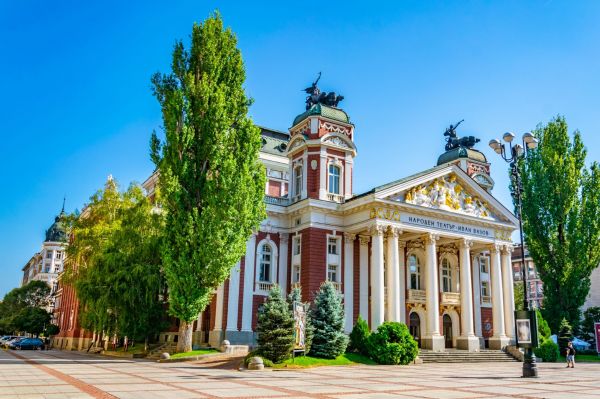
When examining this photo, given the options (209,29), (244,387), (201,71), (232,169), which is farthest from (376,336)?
(209,29)

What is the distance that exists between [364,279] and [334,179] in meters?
7.26

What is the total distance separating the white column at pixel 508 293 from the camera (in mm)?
36688

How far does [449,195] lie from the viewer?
1401 inches

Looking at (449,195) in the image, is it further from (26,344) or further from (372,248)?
(26,344)

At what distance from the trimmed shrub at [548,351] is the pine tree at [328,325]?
14.5 metres

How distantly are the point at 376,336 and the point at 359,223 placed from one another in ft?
25.7

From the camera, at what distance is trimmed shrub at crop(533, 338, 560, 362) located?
3275 centimetres

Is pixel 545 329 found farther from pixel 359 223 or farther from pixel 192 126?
pixel 192 126

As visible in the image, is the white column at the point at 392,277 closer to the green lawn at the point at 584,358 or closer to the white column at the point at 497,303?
the white column at the point at 497,303

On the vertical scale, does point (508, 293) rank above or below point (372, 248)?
below

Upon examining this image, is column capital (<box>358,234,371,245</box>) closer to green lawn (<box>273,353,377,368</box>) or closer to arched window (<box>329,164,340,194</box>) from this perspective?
arched window (<box>329,164,340,194</box>)

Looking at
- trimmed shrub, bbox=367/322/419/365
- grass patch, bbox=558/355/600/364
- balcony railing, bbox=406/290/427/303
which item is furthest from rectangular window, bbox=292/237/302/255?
grass patch, bbox=558/355/600/364

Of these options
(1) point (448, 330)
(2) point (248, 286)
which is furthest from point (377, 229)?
(1) point (448, 330)

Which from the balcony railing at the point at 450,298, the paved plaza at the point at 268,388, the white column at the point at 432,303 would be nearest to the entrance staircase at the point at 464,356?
the white column at the point at 432,303
